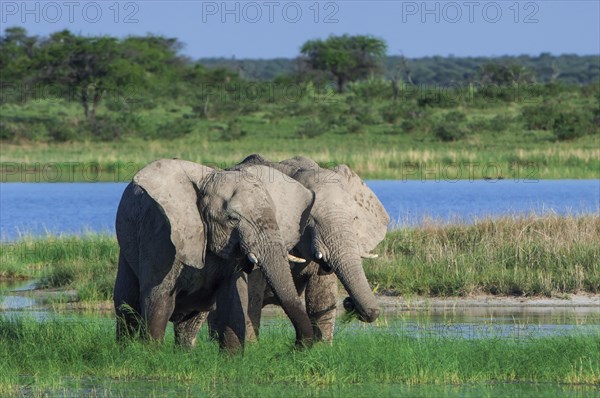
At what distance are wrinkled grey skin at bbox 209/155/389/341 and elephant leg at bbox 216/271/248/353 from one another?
0.24 metres

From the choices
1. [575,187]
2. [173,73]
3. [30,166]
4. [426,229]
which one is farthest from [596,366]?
[173,73]

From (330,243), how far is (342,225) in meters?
0.19

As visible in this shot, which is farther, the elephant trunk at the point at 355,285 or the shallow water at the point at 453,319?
the shallow water at the point at 453,319

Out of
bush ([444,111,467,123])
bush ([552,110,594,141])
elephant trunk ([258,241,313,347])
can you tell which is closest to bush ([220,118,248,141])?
bush ([444,111,467,123])

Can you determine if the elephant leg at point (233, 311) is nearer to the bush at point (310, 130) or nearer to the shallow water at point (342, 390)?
the shallow water at point (342, 390)

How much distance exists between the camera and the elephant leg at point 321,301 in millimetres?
10539

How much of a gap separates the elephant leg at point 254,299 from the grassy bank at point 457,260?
5083 millimetres

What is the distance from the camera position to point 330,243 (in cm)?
966

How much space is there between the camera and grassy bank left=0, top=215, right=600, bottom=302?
15.3 m

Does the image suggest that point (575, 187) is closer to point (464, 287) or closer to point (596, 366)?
point (464, 287)

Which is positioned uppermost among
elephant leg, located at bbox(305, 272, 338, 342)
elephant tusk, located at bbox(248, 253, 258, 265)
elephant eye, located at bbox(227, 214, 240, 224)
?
elephant eye, located at bbox(227, 214, 240, 224)

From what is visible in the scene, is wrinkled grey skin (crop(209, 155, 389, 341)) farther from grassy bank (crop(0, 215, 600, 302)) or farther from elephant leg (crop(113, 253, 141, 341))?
grassy bank (crop(0, 215, 600, 302))

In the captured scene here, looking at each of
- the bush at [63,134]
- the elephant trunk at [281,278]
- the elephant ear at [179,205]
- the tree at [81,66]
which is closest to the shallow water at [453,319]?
the elephant trunk at [281,278]

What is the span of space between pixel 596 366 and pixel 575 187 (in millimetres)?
24218
